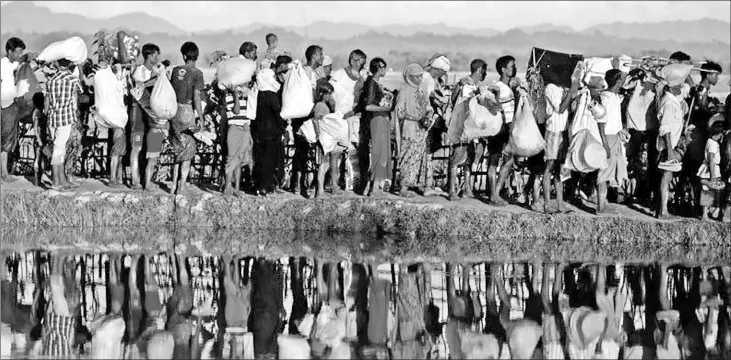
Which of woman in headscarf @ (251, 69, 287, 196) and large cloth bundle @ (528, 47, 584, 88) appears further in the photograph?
woman in headscarf @ (251, 69, 287, 196)

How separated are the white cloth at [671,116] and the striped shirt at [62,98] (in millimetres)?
6320

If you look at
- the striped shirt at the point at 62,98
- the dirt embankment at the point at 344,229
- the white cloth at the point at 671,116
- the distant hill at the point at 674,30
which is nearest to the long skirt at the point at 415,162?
the dirt embankment at the point at 344,229

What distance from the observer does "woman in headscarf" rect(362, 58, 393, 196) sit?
2003 centimetres

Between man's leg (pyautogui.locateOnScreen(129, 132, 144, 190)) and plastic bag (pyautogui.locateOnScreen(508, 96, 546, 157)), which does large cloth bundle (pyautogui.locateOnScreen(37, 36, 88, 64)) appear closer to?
man's leg (pyautogui.locateOnScreen(129, 132, 144, 190))

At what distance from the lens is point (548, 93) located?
19.6 m

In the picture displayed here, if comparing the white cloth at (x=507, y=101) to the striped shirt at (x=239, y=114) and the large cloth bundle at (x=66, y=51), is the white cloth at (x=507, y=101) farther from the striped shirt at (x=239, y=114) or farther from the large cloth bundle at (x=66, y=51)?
the large cloth bundle at (x=66, y=51)

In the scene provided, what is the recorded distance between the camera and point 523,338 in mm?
14172

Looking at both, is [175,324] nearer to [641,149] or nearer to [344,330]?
[344,330]

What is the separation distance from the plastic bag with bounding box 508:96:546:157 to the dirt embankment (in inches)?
27.6

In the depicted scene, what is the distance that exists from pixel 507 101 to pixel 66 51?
480 centimetres

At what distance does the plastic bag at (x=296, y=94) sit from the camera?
1997 cm

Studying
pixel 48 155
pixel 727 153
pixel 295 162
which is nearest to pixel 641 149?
pixel 727 153

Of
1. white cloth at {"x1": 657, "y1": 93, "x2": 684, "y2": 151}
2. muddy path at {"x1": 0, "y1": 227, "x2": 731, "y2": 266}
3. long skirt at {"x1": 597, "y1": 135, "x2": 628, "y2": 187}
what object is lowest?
muddy path at {"x1": 0, "y1": 227, "x2": 731, "y2": 266}

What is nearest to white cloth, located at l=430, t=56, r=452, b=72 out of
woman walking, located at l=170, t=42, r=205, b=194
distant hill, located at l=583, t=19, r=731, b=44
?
woman walking, located at l=170, t=42, r=205, b=194
